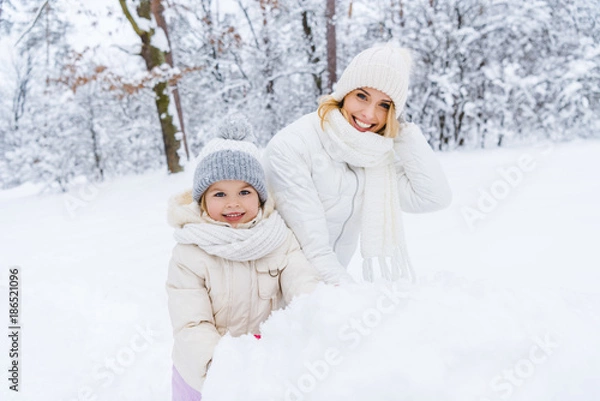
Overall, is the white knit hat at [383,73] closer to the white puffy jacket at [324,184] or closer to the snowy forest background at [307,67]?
the white puffy jacket at [324,184]

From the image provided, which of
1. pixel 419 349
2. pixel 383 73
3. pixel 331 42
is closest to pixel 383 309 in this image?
pixel 419 349

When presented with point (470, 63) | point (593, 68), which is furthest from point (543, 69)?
point (470, 63)

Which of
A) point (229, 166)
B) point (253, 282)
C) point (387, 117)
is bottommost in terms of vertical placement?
point (253, 282)

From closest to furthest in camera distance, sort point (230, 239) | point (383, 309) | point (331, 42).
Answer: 1. point (383, 309)
2. point (230, 239)
3. point (331, 42)

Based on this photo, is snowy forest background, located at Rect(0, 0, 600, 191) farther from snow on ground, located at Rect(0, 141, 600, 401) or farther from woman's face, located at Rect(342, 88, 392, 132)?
woman's face, located at Rect(342, 88, 392, 132)

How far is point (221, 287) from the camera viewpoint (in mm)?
1524

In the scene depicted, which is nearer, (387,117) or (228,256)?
(228,256)

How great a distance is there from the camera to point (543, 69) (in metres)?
9.68

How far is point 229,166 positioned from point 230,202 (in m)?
0.14

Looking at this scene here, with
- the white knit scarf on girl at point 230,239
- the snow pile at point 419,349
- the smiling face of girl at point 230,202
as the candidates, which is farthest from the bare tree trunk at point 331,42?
the snow pile at point 419,349

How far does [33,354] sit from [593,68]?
37.5 feet

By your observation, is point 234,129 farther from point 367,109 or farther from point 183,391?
point 183,391

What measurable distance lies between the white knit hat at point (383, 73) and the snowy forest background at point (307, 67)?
670 cm

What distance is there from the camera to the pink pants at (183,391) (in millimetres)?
1509
